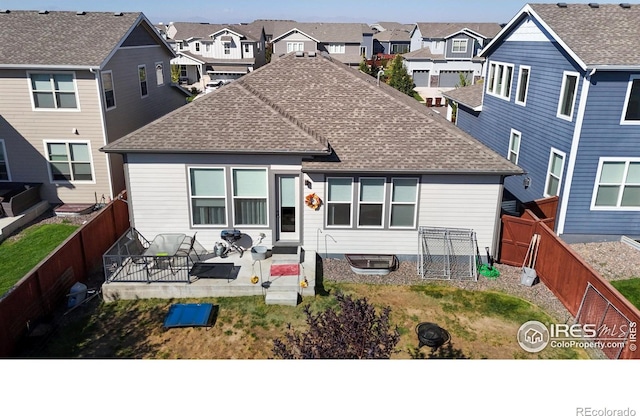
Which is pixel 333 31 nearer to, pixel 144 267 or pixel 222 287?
pixel 144 267

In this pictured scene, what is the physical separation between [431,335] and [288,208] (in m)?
5.60

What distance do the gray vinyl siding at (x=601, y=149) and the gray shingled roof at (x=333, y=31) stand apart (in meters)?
52.1

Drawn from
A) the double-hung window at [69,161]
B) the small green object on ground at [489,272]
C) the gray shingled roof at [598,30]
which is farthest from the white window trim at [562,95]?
the double-hung window at [69,161]

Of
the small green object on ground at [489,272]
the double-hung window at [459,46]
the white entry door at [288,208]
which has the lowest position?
the small green object on ground at [489,272]

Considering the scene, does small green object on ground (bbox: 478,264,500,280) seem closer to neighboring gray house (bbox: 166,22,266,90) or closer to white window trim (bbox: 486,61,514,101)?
white window trim (bbox: 486,61,514,101)

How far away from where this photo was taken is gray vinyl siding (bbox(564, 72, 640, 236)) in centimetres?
1345

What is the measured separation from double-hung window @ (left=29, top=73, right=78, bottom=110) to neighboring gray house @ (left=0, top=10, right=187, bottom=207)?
3 cm

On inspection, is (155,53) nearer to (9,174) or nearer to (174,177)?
(9,174)

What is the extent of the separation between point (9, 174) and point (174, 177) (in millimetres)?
9504

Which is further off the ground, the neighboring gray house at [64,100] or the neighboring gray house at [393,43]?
the neighboring gray house at [393,43]

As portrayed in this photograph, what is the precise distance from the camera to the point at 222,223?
13.5m

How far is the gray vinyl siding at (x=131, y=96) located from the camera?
722 inches

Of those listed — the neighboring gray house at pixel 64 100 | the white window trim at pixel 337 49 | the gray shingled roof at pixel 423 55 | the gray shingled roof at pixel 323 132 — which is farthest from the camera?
the white window trim at pixel 337 49

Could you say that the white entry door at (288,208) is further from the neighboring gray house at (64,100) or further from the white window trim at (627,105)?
the white window trim at (627,105)
